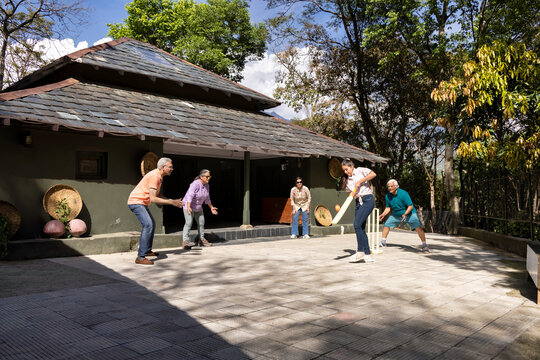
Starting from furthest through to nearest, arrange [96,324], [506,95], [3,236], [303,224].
Answer: [303,224] < [506,95] < [3,236] < [96,324]

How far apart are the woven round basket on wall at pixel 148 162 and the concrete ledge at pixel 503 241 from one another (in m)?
8.22

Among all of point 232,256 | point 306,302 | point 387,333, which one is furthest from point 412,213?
point 387,333

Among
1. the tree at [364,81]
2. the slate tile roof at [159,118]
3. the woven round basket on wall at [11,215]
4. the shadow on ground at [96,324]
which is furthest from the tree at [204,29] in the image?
the shadow on ground at [96,324]

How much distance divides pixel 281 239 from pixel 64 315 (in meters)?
8.56

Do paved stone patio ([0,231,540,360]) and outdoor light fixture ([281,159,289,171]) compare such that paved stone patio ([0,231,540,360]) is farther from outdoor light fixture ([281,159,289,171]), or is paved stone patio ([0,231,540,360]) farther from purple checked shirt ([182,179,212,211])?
outdoor light fixture ([281,159,289,171])

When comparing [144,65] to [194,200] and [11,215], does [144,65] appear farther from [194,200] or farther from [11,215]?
[11,215]

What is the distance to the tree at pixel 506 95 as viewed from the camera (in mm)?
9820

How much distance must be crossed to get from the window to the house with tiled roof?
0.02m

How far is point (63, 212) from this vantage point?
843 cm

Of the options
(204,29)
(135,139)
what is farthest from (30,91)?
(204,29)

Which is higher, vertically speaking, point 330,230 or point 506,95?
point 506,95

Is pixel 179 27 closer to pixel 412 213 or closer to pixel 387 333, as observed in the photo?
pixel 412 213

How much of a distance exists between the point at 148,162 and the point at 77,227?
90.2 inches

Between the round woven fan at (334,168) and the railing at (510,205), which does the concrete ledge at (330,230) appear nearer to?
the round woven fan at (334,168)
